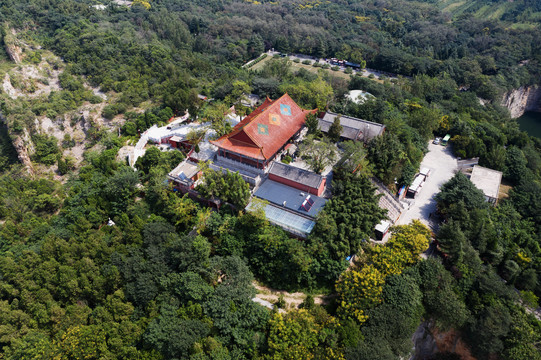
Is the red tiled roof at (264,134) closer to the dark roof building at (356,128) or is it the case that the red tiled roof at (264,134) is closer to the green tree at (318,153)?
the green tree at (318,153)

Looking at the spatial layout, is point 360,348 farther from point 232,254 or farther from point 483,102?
point 483,102

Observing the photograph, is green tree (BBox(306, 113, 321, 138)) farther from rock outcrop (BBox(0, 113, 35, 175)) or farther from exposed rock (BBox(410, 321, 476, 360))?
rock outcrop (BBox(0, 113, 35, 175))

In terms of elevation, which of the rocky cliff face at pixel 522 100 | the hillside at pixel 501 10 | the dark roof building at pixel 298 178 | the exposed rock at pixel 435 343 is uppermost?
the dark roof building at pixel 298 178

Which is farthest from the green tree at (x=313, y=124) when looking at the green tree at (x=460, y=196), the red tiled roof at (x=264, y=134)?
the green tree at (x=460, y=196)

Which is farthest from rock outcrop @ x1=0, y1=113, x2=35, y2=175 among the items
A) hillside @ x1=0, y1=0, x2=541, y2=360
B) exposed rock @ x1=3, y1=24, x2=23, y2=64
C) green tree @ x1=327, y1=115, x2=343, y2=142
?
green tree @ x1=327, y1=115, x2=343, y2=142

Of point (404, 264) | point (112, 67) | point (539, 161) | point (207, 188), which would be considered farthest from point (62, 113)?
point (539, 161)
